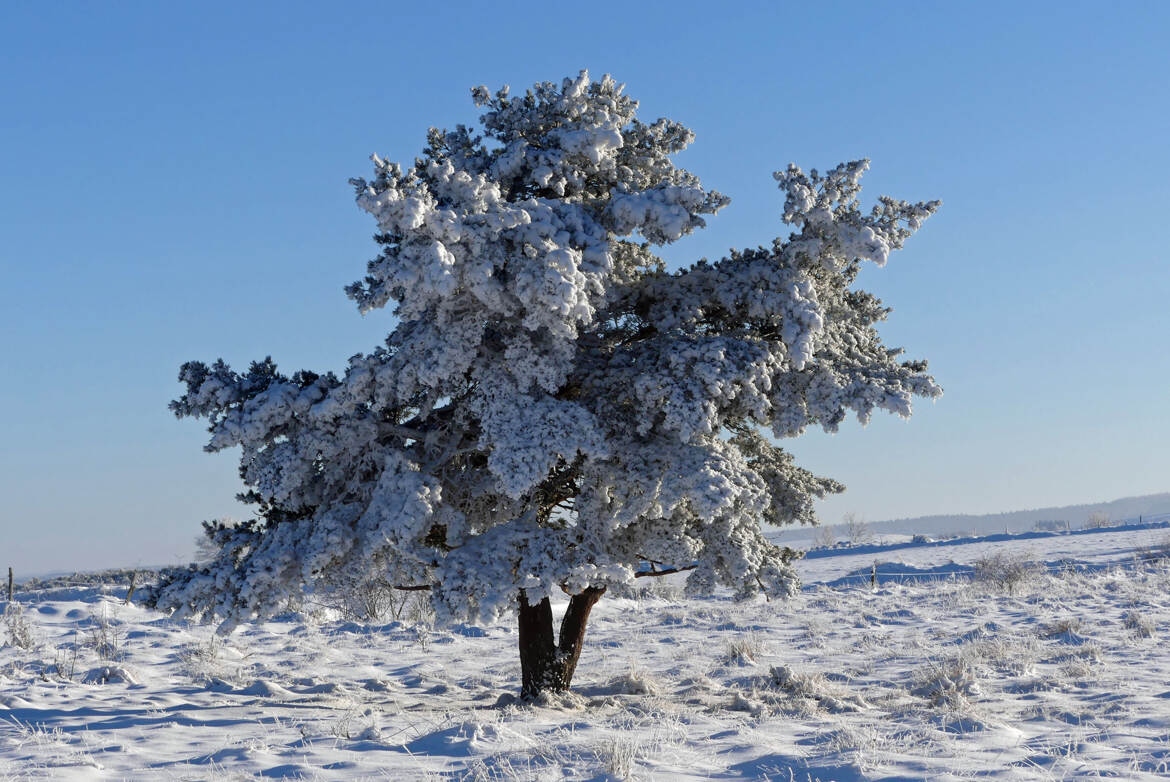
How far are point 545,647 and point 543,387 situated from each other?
4.45 m

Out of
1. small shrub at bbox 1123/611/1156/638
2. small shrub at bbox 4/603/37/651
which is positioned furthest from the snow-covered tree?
small shrub at bbox 1123/611/1156/638

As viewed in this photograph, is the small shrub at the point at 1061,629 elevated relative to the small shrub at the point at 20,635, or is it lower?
lower

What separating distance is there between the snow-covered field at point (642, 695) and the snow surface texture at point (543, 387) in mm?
1694

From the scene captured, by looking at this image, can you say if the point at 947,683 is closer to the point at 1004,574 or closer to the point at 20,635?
the point at 20,635

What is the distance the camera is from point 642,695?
13.9 metres

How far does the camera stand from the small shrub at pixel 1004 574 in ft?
93.5

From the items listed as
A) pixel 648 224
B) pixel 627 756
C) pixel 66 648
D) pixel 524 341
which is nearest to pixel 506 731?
pixel 627 756

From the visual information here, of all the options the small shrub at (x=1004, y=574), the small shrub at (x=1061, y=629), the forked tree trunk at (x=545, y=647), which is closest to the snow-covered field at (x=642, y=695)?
the small shrub at (x=1061, y=629)

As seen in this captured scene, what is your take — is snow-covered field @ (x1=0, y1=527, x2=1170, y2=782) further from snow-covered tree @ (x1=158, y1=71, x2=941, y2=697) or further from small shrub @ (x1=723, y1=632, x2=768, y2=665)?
snow-covered tree @ (x1=158, y1=71, x2=941, y2=697)

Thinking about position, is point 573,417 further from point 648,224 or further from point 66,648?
point 66,648

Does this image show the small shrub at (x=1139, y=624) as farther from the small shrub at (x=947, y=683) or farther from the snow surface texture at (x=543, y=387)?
the snow surface texture at (x=543, y=387)

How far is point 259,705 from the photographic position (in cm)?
1255

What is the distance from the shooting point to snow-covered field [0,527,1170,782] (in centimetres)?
862

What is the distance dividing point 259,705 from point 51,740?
10.5 ft
